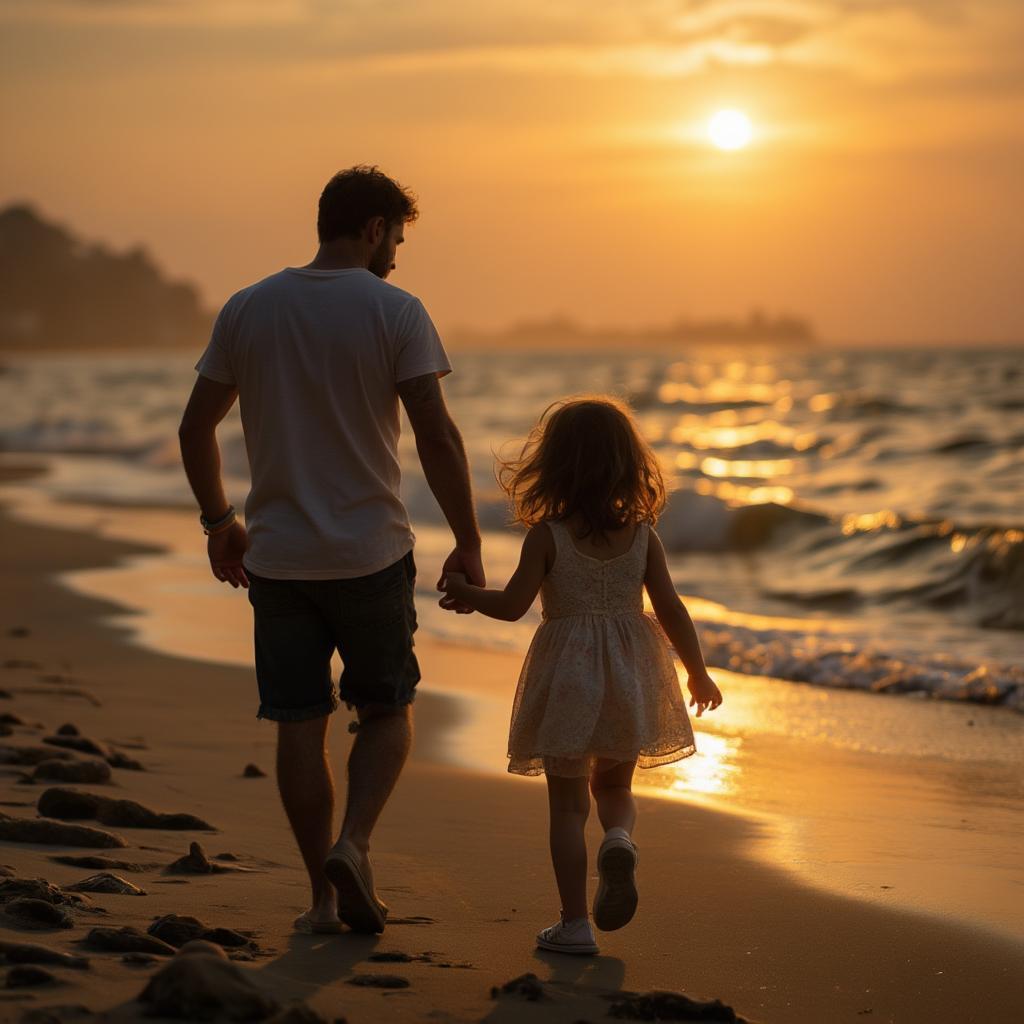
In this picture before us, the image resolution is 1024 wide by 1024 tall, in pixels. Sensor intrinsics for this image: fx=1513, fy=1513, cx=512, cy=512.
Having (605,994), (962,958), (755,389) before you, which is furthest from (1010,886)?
(755,389)

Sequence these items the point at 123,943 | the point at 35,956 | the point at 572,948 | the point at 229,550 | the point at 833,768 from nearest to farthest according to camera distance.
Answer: the point at 35,956 < the point at 123,943 < the point at 572,948 < the point at 229,550 < the point at 833,768

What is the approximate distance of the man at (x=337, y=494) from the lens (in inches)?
138

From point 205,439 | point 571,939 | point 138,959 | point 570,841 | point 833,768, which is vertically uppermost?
point 205,439

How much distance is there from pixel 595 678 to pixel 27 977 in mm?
1430

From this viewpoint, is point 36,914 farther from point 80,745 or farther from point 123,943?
point 80,745

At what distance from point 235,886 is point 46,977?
1.03m

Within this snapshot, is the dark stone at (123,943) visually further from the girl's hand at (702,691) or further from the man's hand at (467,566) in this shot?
the girl's hand at (702,691)

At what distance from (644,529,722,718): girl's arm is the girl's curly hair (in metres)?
0.12

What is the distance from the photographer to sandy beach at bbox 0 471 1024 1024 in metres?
3.16

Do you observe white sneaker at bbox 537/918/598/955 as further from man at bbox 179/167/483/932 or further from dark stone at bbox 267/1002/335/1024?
dark stone at bbox 267/1002/335/1024

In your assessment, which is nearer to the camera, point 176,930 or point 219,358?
point 176,930

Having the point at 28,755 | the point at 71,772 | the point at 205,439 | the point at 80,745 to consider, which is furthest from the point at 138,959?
the point at 80,745

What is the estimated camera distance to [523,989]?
3168mm

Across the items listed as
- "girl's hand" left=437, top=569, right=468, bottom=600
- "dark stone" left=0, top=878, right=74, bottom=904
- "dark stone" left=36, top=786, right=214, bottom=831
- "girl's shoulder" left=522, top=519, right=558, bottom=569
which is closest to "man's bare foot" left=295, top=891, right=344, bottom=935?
"dark stone" left=0, top=878, right=74, bottom=904
